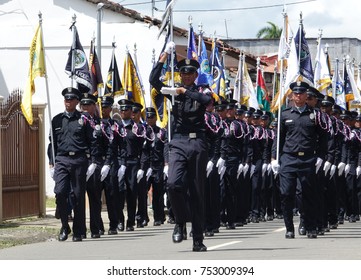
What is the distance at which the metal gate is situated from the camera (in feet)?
70.7

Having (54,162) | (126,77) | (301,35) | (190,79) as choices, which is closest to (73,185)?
(54,162)

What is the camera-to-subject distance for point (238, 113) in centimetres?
2220

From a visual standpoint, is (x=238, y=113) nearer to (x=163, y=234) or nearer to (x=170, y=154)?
(x=163, y=234)

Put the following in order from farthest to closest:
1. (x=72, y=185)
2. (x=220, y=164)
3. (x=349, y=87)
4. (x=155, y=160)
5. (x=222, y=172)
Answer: (x=349, y=87) < (x=155, y=160) < (x=222, y=172) < (x=220, y=164) < (x=72, y=185)

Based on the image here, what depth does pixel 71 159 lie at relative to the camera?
16.9m

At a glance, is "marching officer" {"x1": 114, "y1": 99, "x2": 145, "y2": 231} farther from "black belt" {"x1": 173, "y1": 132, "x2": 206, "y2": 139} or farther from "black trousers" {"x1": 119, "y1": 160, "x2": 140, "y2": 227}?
"black belt" {"x1": 173, "y1": 132, "x2": 206, "y2": 139}

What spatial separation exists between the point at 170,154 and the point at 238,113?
7.81 meters

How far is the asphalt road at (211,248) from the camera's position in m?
13.3

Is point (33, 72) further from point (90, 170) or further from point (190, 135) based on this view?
point (190, 135)

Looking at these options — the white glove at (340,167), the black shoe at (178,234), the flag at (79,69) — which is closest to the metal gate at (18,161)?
the flag at (79,69)

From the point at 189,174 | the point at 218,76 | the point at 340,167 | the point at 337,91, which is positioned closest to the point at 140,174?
the point at 340,167

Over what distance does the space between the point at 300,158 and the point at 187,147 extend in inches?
111

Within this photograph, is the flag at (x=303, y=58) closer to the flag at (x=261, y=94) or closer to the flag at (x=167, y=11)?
the flag at (x=167, y=11)

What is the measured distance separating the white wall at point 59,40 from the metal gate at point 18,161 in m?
11.3
